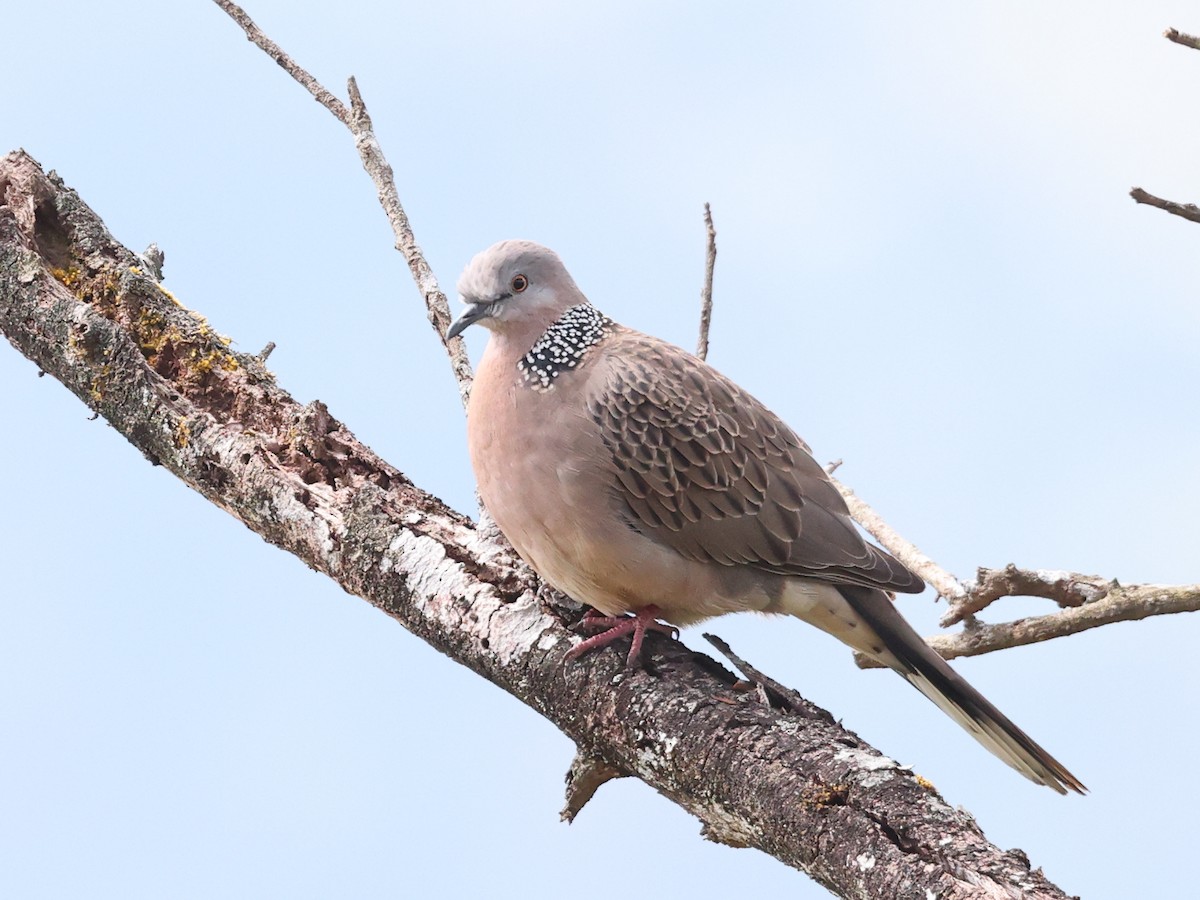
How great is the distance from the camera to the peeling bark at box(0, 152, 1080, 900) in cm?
364

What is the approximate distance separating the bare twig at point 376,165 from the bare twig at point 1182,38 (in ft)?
10.1

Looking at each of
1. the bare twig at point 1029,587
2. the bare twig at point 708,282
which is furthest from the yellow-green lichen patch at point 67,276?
the bare twig at point 1029,587

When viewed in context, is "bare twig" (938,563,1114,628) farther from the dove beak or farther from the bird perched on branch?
the dove beak

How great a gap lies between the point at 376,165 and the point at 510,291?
159cm

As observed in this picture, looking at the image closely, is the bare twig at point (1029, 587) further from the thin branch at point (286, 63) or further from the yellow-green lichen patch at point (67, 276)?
the yellow-green lichen patch at point (67, 276)

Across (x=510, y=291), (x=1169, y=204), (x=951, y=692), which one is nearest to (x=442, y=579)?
(x=510, y=291)

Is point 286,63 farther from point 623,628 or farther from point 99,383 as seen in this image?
point 623,628

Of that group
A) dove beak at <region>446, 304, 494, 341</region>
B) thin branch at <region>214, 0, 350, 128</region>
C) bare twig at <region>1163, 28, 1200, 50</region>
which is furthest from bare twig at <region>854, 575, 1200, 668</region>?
thin branch at <region>214, 0, 350, 128</region>

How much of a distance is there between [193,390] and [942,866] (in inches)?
142

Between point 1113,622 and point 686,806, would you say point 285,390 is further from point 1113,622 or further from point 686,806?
point 1113,622

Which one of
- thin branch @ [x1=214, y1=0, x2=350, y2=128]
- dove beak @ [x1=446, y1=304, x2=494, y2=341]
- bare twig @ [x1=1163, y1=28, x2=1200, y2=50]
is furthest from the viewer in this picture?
thin branch @ [x1=214, y1=0, x2=350, y2=128]

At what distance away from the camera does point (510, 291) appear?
16.3ft

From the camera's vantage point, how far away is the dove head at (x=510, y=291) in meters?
4.92

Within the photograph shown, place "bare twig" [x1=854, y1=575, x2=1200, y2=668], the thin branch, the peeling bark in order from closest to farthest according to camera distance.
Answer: the peeling bark → "bare twig" [x1=854, y1=575, x2=1200, y2=668] → the thin branch
